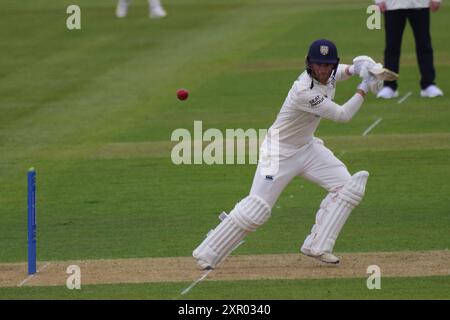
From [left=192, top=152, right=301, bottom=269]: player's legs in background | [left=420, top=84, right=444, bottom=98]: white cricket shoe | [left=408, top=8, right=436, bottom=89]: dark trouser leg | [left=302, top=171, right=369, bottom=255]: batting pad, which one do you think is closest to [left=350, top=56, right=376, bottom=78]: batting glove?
[left=302, top=171, right=369, bottom=255]: batting pad

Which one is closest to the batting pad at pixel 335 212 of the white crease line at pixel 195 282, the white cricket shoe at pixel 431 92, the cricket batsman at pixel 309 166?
the cricket batsman at pixel 309 166

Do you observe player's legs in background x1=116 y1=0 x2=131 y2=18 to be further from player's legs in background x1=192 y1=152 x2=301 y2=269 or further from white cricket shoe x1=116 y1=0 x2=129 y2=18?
player's legs in background x1=192 y1=152 x2=301 y2=269

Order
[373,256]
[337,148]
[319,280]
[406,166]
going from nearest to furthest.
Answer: [319,280], [373,256], [406,166], [337,148]

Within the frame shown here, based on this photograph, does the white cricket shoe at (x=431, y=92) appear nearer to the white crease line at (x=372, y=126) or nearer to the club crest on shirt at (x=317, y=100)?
the white crease line at (x=372, y=126)

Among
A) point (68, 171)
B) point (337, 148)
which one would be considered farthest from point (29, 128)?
point (337, 148)

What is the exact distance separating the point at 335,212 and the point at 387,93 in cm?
944

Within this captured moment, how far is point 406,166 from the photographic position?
16188mm

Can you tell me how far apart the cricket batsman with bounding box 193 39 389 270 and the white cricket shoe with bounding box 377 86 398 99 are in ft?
29.3

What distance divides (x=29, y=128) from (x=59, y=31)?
8.16 m

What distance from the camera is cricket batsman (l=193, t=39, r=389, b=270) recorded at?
432 inches

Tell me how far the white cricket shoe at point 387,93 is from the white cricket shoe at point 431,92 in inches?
18.4

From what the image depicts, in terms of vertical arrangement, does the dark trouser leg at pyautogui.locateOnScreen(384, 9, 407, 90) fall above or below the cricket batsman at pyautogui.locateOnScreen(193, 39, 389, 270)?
above

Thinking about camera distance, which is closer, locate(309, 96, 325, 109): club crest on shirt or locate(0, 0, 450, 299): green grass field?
locate(309, 96, 325, 109): club crest on shirt
